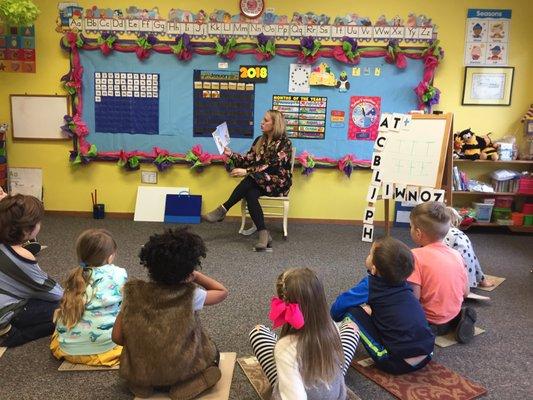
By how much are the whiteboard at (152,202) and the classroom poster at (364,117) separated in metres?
1.84

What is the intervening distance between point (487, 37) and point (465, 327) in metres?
3.40

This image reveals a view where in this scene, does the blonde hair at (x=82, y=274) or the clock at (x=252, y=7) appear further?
the clock at (x=252, y=7)

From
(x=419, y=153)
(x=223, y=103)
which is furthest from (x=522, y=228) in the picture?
(x=223, y=103)

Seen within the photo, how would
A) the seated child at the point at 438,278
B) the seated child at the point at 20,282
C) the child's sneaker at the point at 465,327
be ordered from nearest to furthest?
the seated child at the point at 20,282 < the seated child at the point at 438,278 < the child's sneaker at the point at 465,327

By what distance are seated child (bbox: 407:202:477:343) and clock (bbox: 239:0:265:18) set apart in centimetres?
295

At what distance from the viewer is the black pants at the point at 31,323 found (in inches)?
86.1

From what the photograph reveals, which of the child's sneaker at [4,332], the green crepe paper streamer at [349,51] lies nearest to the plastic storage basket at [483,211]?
the green crepe paper streamer at [349,51]

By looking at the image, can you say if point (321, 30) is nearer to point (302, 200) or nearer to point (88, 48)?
point (302, 200)

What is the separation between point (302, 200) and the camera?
486 centimetres

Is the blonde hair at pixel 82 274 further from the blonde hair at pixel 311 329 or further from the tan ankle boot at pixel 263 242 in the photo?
the tan ankle boot at pixel 263 242

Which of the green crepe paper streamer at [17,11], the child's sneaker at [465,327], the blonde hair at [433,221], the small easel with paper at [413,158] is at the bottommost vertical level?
the child's sneaker at [465,327]

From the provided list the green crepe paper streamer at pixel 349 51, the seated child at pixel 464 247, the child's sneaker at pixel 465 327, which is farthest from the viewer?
the green crepe paper streamer at pixel 349 51

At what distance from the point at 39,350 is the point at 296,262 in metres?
1.93

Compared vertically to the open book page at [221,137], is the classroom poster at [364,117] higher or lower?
higher
